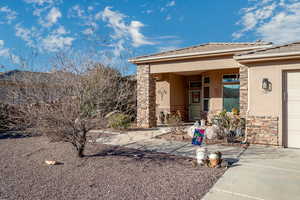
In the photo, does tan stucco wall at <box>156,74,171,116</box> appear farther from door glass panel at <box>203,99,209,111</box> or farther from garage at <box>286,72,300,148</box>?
garage at <box>286,72,300,148</box>

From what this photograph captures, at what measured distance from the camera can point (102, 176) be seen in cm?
417

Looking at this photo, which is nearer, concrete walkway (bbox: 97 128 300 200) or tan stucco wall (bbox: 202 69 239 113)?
concrete walkway (bbox: 97 128 300 200)

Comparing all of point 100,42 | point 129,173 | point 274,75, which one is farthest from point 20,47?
point 274,75

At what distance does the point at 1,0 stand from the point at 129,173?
8254 mm

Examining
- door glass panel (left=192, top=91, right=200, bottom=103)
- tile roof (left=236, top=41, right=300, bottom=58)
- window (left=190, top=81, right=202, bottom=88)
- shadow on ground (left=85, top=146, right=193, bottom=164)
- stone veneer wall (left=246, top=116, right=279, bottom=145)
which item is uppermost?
tile roof (left=236, top=41, right=300, bottom=58)

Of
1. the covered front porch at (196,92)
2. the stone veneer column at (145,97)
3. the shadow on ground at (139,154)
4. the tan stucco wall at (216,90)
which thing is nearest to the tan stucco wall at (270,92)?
the shadow on ground at (139,154)

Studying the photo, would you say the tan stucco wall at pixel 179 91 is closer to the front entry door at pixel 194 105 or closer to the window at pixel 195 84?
the window at pixel 195 84

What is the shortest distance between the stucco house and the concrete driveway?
4.06 feet

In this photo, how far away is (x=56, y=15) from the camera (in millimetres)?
8867

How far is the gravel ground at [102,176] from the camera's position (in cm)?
343

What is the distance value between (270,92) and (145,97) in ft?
19.8

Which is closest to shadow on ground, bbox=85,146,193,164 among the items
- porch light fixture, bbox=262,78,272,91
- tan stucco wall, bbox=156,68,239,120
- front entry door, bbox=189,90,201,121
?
porch light fixture, bbox=262,78,272,91

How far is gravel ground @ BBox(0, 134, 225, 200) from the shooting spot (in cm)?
343

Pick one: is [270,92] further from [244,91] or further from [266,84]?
[244,91]
